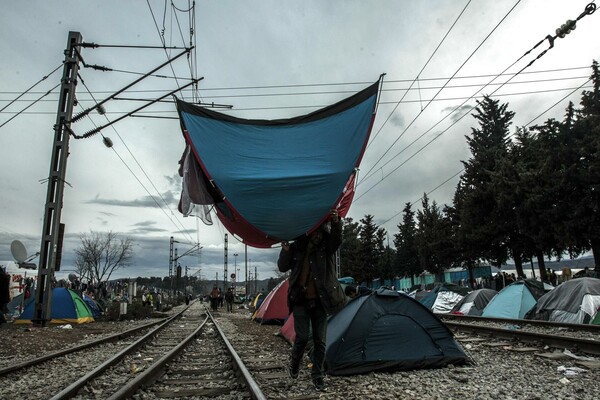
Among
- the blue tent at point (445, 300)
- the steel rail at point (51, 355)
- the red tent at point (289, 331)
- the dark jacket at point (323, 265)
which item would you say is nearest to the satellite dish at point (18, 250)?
the steel rail at point (51, 355)

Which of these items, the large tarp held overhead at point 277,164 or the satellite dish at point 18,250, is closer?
the large tarp held overhead at point 277,164

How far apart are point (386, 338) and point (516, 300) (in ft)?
35.5

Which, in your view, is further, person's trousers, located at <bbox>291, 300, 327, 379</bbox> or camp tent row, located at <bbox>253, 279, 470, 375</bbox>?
camp tent row, located at <bbox>253, 279, 470, 375</bbox>

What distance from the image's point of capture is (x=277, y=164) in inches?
187

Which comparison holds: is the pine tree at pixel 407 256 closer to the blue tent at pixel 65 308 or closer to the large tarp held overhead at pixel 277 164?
the blue tent at pixel 65 308

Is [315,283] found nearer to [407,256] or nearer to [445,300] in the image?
[445,300]

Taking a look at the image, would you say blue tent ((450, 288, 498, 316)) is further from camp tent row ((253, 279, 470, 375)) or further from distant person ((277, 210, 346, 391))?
distant person ((277, 210, 346, 391))

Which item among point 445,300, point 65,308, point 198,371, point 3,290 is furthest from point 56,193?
point 445,300

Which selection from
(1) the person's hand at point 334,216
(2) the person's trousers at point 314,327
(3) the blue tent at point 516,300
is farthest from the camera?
(3) the blue tent at point 516,300

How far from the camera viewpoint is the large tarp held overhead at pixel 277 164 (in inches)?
181

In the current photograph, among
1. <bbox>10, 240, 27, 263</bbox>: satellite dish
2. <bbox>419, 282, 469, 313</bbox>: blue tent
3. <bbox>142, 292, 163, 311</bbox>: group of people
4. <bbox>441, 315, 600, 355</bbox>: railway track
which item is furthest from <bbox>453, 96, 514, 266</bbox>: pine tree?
<bbox>10, 240, 27, 263</bbox>: satellite dish

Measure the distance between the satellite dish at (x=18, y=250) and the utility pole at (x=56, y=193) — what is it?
3.26 m

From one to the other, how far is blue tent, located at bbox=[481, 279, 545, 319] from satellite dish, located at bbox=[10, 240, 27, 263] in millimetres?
18051

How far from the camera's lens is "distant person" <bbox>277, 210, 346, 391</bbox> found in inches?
195
